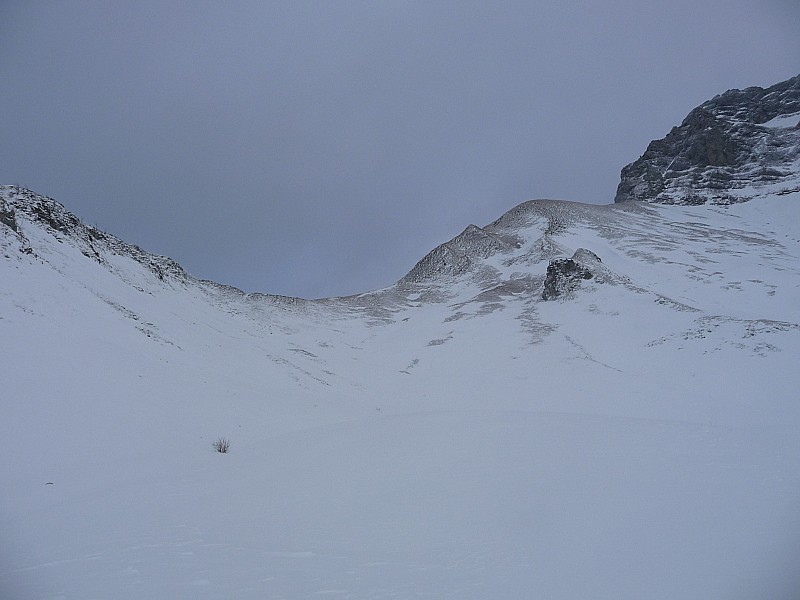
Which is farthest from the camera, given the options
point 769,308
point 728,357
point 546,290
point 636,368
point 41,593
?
point 546,290

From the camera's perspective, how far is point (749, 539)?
16.8 ft

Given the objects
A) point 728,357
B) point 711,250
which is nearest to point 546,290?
point 728,357

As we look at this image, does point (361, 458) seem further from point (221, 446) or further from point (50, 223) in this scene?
point (50, 223)

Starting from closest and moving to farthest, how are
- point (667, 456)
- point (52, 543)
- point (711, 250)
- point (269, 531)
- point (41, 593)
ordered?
point (41, 593), point (52, 543), point (269, 531), point (667, 456), point (711, 250)

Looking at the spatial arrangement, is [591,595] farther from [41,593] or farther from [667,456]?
[667,456]

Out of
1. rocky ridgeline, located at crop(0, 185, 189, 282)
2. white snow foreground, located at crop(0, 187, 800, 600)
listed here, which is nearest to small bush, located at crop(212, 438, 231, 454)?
white snow foreground, located at crop(0, 187, 800, 600)

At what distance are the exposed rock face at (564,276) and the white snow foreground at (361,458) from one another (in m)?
12.3

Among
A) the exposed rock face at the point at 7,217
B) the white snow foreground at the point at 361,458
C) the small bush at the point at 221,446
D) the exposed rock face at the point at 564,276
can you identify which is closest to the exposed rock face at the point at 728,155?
the exposed rock face at the point at 564,276

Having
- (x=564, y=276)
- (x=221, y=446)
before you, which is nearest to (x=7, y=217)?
(x=221, y=446)

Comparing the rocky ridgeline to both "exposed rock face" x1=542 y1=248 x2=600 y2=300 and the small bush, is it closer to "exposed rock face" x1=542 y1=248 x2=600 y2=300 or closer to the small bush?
the small bush

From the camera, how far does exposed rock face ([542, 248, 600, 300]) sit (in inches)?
1775

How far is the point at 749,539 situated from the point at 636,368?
83.5 ft

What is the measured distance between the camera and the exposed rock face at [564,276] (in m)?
45.1

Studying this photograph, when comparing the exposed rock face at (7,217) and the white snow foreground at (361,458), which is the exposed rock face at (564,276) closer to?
the white snow foreground at (361,458)
